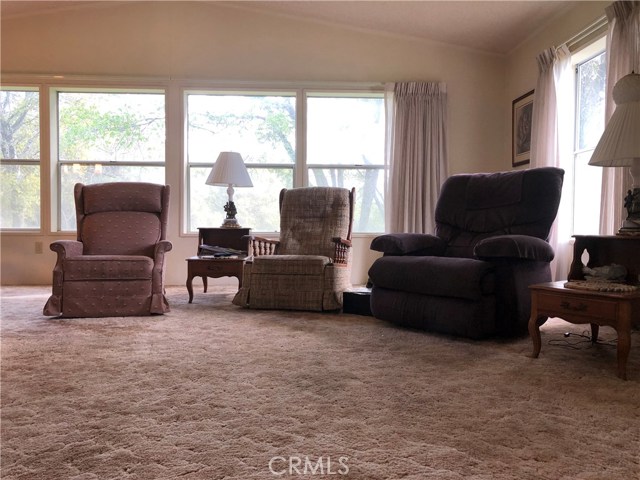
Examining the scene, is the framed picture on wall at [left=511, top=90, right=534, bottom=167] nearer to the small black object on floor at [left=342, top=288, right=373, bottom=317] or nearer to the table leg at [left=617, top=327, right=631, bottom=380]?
the small black object on floor at [left=342, top=288, right=373, bottom=317]

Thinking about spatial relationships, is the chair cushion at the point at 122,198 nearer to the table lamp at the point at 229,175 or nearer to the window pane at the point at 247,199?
the table lamp at the point at 229,175

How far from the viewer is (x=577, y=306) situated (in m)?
2.09

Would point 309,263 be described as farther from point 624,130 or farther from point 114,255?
point 624,130

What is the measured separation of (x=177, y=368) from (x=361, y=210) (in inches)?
143

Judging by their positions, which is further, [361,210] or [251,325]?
[361,210]

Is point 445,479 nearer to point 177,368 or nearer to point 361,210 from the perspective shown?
point 177,368

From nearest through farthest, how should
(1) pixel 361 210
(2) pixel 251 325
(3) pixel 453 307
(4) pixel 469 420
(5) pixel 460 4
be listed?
(4) pixel 469 420 → (3) pixel 453 307 → (2) pixel 251 325 → (5) pixel 460 4 → (1) pixel 361 210

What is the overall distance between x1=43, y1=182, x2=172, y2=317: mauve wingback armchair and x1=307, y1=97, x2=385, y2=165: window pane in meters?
2.10

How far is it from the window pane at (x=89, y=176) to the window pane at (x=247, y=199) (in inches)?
17.1

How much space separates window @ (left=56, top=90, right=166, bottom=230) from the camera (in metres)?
5.26

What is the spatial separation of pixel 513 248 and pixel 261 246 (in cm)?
212

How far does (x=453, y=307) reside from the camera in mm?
2555

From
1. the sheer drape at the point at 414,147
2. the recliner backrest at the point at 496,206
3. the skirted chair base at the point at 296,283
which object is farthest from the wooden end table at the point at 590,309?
the sheer drape at the point at 414,147

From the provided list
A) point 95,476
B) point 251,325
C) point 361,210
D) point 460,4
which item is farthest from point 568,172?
point 95,476
